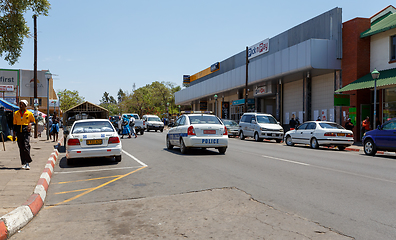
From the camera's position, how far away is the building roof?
20.4 m

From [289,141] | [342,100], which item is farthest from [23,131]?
[342,100]

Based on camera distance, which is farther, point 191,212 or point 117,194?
point 117,194

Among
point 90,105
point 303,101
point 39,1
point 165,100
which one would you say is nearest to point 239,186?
point 39,1

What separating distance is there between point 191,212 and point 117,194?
2081 millimetres

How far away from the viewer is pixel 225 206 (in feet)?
18.7

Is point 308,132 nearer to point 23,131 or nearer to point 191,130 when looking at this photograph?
point 191,130

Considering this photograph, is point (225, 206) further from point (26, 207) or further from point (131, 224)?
point (26, 207)

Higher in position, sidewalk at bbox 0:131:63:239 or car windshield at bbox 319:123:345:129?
car windshield at bbox 319:123:345:129

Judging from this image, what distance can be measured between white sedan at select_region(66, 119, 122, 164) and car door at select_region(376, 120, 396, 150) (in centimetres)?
1092

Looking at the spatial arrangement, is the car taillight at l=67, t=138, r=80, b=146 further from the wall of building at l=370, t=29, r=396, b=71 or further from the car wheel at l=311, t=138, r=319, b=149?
the wall of building at l=370, t=29, r=396, b=71

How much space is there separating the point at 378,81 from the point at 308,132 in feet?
18.0

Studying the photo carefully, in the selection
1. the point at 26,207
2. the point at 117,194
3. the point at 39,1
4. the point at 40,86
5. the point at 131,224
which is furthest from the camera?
the point at 40,86

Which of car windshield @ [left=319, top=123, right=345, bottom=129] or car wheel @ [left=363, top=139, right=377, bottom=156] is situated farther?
car windshield @ [left=319, top=123, right=345, bottom=129]

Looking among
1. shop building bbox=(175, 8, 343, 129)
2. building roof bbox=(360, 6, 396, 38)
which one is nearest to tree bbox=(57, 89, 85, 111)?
shop building bbox=(175, 8, 343, 129)
